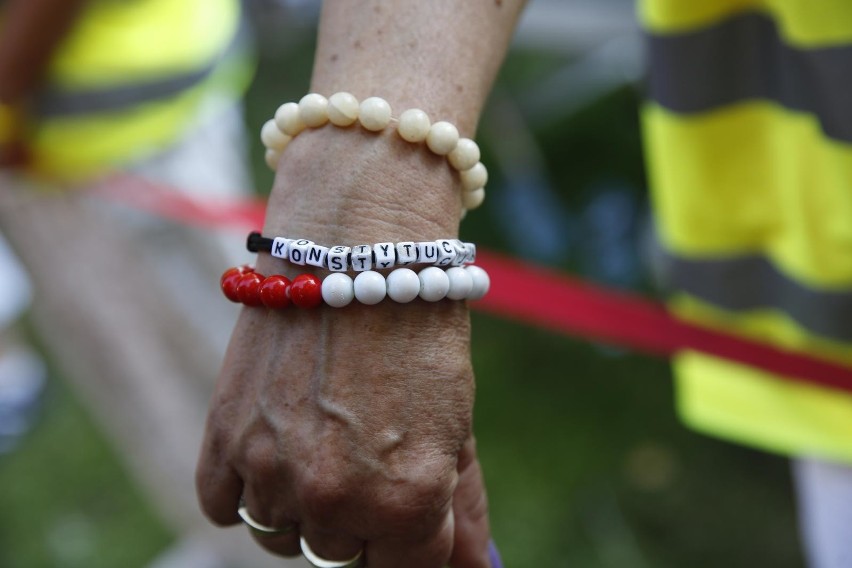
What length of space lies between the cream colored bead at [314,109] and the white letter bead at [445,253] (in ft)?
0.49

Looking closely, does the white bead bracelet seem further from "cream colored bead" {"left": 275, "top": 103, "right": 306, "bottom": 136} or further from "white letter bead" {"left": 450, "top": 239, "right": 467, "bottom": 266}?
"cream colored bead" {"left": 275, "top": 103, "right": 306, "bottom": 136}

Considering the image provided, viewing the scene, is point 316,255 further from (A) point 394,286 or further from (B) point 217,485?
(B) point 217,485

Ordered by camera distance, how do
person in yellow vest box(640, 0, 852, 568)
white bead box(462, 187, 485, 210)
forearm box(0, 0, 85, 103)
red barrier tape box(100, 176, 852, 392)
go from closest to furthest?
white bead box(462, 187, 485, 210)
person in yellow vest box(640, 0, 852, 568)
red barrier tape box(100, 176, 852, 392)
forearm box(0, 0, 85, 103)

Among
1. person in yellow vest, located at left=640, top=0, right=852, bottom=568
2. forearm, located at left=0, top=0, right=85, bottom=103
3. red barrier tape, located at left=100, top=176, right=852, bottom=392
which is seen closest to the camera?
person in yellow vest, located at left=640, top=0, right=852, bottom=568

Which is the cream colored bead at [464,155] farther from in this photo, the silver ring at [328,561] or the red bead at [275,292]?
the silver ring at [328,561]

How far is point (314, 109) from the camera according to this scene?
2.22 ft

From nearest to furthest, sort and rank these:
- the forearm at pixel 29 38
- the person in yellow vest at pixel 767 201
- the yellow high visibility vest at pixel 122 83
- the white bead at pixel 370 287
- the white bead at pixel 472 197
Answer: the white bead at pixel 370 287 < the white bead at pixel 472 197 < the person in yellow vest at pixel 767 201 < the forearm at pixel 29 38 < the yellow high visibility vest at pixel 122 83

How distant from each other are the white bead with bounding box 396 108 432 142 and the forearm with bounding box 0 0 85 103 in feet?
3.78

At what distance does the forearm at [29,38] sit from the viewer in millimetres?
1513

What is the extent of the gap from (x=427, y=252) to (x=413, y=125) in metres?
0.11

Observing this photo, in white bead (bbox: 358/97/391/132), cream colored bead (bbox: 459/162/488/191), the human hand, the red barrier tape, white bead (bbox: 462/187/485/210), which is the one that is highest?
white bead (bbox: 358/97/391/132)

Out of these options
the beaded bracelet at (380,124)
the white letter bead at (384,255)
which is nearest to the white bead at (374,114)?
the beaded bracelet at (380,124)

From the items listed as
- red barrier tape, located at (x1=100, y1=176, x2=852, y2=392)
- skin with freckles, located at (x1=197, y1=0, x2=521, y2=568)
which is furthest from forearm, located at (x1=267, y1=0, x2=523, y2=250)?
red barrier tape, located at (x1=100, y1=176, x2=852, y2=392)

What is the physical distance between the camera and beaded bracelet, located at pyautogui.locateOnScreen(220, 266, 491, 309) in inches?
24.8
